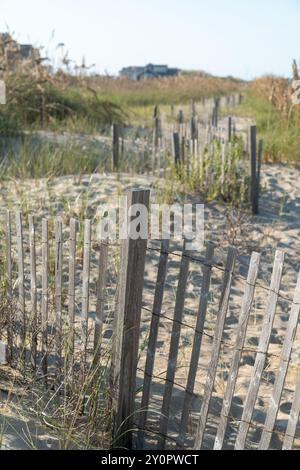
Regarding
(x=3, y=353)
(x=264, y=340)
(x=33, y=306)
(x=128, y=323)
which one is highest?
(x=264, y=340)

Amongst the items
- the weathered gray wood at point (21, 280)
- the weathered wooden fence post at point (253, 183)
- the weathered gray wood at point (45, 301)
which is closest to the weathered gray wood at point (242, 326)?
the weathered gray wood at point (45, 301)

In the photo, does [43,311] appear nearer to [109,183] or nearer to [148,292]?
[148,292]

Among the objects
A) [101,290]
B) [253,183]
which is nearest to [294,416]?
[101,290]

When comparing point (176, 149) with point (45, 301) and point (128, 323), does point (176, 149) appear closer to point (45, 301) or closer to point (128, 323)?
point (45, 301)

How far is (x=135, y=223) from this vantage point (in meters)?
2.34

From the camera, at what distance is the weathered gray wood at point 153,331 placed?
7.95ft

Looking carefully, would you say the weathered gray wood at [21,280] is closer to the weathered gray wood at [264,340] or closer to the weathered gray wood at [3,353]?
the weathered gray wood at [3,353]

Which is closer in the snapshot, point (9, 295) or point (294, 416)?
point (294, 416)

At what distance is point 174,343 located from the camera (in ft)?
8.20

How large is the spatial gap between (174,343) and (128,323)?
21 cm

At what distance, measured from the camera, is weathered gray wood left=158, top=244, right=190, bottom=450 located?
238 centimetres

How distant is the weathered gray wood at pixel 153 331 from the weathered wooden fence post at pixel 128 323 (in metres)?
0.05

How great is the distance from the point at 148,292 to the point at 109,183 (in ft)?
6.76

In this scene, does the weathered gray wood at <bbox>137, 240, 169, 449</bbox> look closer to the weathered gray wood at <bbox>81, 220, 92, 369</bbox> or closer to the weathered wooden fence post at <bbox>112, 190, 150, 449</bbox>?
the weathered wooden fence post at <bbox>112, 190, 150, 449</bbox>
